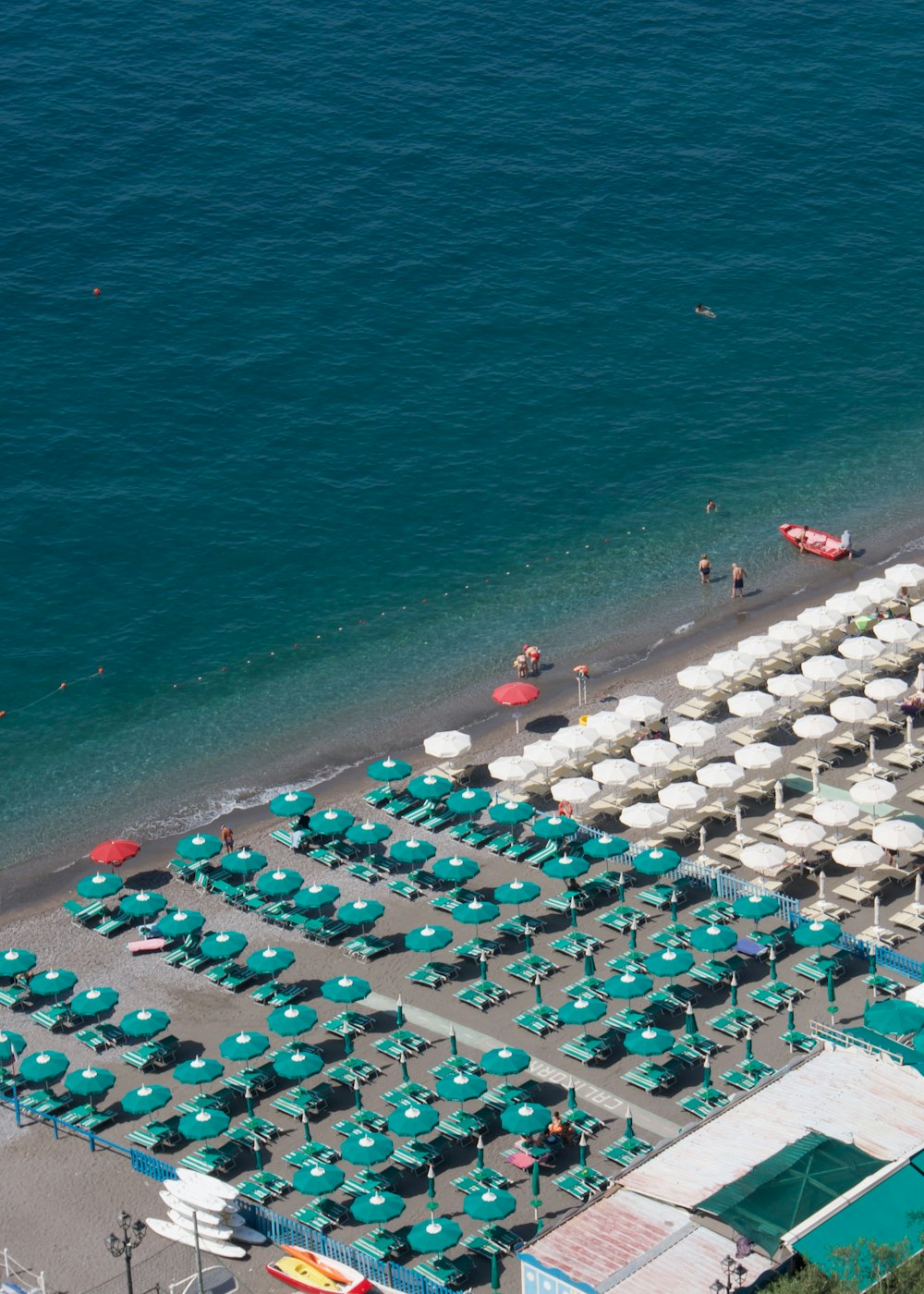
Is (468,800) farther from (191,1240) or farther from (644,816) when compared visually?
(191,1240)

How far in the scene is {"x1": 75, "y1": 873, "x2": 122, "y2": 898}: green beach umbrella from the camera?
8256 centimetres

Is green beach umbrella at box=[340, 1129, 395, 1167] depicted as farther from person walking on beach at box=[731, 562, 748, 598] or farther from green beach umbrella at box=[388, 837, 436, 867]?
person walking on beach at box=[731, 562, 748, 598]

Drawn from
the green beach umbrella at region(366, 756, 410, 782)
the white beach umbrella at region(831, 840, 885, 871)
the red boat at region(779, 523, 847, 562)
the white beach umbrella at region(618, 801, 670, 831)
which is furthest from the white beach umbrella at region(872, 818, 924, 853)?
the red boat at region(779, 523, 847, 562)

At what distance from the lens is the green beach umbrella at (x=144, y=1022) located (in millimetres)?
A: 71938

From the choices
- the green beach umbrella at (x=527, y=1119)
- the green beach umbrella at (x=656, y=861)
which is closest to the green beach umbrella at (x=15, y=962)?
the green beach umbrella at (x=527, y=1119)

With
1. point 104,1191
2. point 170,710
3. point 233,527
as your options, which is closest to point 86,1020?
point 104,1191

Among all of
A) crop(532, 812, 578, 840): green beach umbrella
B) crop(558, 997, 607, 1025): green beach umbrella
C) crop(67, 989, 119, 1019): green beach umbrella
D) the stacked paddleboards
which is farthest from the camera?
crop(532, 812, 578, 840): green beach umbrella

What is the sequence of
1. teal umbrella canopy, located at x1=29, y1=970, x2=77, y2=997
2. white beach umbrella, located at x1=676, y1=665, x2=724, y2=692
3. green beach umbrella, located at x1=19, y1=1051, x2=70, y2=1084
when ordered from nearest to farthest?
green beach umbrella, located at x1=19, y1=1051, x2=70, y2=1084 → teal umbrella canopy, located at x1=29, y1=970, x2=77, y2=997 → white beach umbrella, located at x1=676, y1=665, x2=724, y2=692

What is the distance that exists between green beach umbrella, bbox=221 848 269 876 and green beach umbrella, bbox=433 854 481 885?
22.4 feet

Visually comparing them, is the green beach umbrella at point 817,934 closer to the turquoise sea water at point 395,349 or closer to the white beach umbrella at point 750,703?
the white beach umbrella at point 750,703

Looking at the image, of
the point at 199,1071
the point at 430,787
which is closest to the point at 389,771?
the point at 430,787

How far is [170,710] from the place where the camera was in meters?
98.9

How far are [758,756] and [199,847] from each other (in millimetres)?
22300

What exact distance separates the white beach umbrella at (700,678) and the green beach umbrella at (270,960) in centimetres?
2476
